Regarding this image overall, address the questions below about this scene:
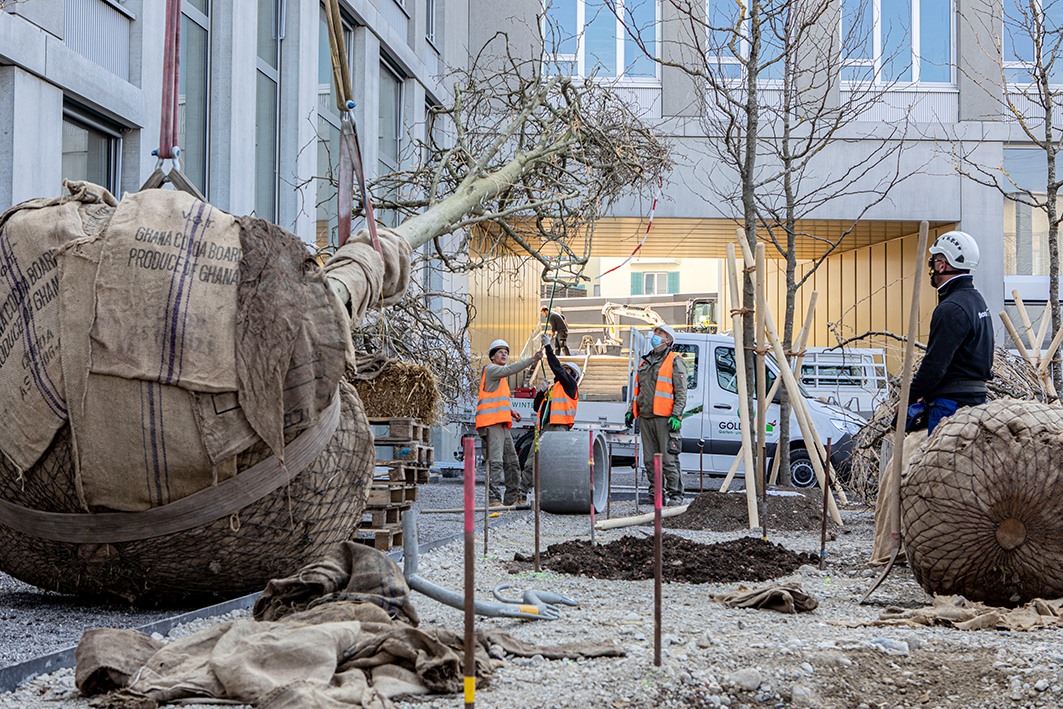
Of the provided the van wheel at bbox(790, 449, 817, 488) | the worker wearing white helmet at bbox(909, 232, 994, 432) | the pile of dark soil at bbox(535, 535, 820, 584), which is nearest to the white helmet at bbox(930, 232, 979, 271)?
the worker wearing white helmet at bbox(909, 232, 994, 432)

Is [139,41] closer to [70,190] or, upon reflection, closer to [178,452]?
[70,190]

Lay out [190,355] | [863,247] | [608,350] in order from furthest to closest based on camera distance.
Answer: [863,247]
[608,350]
[190,355]

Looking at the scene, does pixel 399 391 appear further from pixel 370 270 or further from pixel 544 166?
pixel 370 270

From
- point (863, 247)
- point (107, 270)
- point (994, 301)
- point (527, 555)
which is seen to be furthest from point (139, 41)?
point (863, 247)

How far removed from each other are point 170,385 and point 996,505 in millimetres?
3948

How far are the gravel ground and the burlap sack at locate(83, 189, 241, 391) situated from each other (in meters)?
1.13

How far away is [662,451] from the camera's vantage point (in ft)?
48.2

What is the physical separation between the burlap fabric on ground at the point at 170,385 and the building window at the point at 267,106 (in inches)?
343

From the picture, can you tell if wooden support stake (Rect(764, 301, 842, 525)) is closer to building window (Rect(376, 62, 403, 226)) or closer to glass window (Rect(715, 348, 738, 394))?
glass window (Rect(715, 348, 738, 394))

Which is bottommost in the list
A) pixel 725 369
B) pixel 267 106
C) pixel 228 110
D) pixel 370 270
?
pixel 725 369

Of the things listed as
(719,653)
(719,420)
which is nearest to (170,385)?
(719,653)

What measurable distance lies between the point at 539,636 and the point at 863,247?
23771 mm

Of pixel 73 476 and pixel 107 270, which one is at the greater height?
pixel 107 270

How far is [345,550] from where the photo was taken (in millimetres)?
5453
